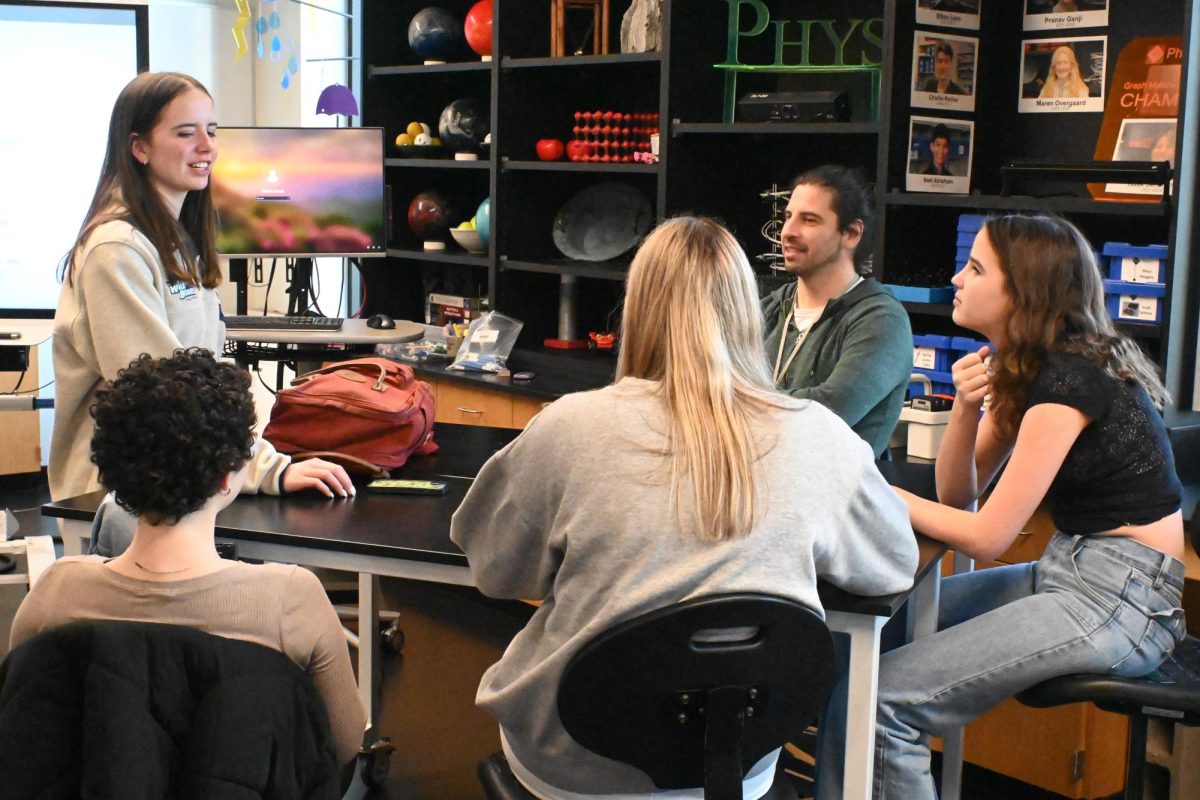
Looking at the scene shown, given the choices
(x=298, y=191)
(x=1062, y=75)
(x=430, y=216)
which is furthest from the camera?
(x=430, y=216)

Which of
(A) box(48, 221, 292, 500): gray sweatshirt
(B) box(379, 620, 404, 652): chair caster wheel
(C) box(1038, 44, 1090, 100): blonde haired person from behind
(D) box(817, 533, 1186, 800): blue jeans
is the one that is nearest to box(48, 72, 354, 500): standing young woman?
(A) box(48, 221, 292, 500): gray sweatshirt

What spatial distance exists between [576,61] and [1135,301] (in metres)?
1.89

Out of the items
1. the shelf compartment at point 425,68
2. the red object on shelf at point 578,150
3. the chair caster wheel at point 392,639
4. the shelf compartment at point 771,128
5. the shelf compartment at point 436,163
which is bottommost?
the chair caster wheel at point 392,639

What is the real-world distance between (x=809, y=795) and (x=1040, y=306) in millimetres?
1118

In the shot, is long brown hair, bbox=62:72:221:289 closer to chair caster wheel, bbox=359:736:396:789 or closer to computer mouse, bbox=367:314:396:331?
chair caster wheel, bbox=359:736:396:789

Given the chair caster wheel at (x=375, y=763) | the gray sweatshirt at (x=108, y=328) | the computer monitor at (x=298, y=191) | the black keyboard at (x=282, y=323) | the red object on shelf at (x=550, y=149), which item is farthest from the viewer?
the red object on shelf at (x=550, y=149)

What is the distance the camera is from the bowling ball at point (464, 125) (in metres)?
4.57

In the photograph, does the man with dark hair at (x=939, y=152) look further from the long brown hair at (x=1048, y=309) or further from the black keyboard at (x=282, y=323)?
the black keyboard at (x=282, y=323)

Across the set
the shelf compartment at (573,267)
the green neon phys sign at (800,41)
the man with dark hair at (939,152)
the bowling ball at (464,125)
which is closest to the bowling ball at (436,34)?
the bowling ball at (464,125)

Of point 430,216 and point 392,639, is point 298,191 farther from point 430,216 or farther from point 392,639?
point 392,639

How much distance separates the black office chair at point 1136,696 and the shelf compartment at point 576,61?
2.32m

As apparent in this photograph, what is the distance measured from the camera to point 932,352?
10.9ft

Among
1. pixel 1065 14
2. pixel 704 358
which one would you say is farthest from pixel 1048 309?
pixel 1065 14

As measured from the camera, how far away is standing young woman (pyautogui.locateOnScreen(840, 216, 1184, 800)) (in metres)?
2.01
